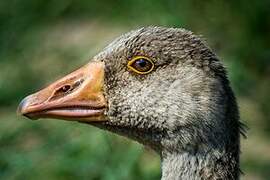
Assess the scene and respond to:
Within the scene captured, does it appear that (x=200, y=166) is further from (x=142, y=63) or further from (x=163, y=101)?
(x=142, y=63)

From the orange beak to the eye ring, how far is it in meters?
0.16

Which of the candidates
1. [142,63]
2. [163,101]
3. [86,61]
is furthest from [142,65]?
[86,61]

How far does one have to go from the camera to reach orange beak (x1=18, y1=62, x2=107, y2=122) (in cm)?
498

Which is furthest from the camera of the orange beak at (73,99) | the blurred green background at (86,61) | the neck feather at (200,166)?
the blurred green background at (86,61)

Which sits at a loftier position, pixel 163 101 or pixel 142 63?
pixel 142 63

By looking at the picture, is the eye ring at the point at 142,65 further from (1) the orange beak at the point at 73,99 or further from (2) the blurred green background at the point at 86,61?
(2) the blurred green background at the point at 86,61

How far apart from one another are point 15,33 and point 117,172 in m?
1.79

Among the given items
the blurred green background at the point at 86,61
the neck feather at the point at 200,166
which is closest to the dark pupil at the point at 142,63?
the neck feather at the point at 200,166

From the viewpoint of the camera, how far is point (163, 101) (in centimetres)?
495

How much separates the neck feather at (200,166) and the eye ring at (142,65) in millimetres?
372

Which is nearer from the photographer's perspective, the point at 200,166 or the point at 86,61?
the point at 200,166

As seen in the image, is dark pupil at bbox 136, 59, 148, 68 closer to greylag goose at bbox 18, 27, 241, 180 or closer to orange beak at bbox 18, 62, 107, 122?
greylag goose at bbox 18, 27, 241, 180

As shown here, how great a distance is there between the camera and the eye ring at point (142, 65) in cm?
497

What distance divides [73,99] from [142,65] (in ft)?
1.07
